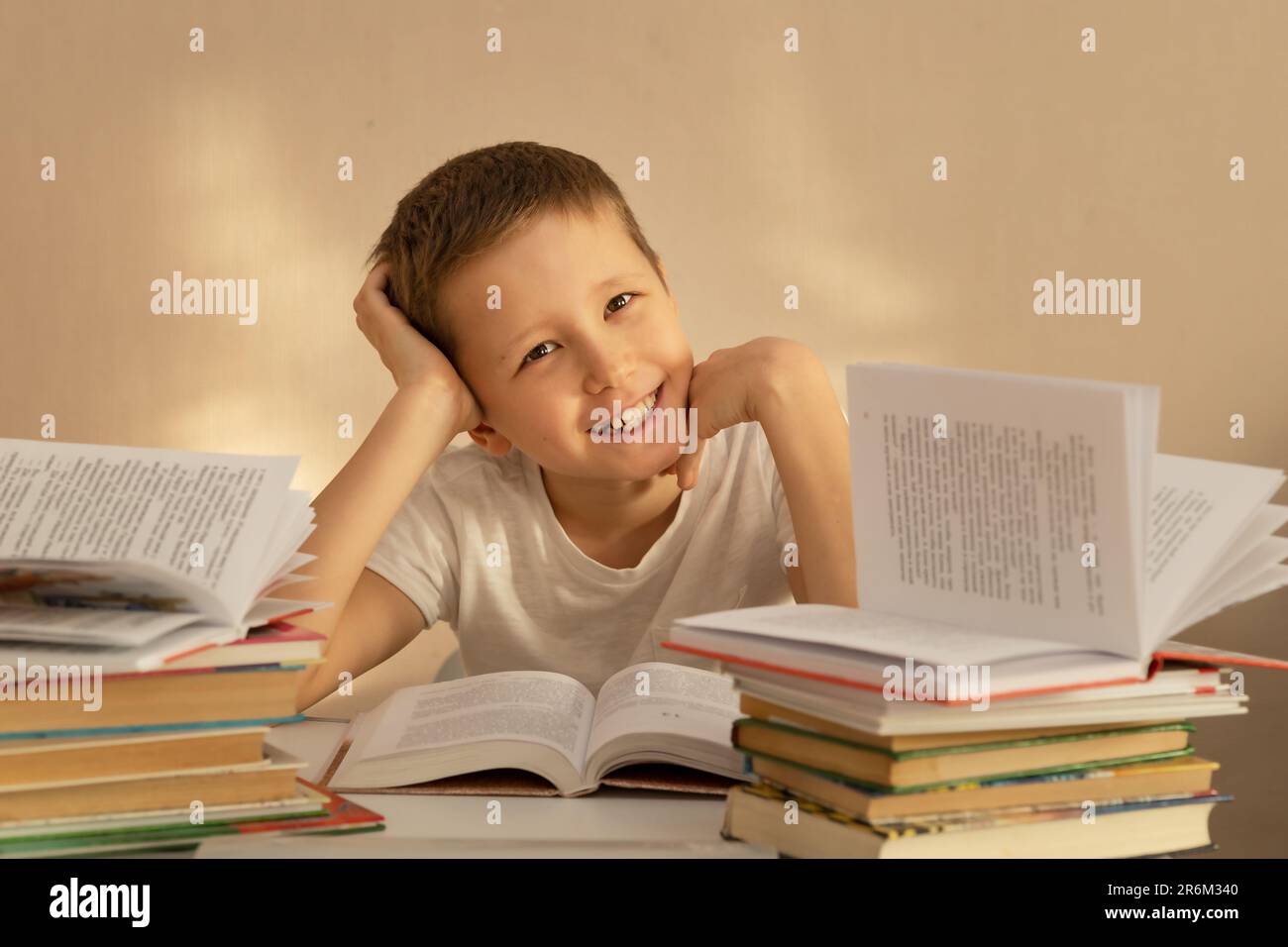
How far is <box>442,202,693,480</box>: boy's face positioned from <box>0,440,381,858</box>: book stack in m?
0.51

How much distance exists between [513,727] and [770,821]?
0.24 meters

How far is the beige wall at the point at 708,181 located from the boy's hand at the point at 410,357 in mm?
634

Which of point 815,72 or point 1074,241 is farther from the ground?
point 815,72

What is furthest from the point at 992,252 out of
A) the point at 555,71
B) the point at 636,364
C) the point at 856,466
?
the point at 856,466

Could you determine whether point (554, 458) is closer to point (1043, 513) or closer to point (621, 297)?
point (621, 297)

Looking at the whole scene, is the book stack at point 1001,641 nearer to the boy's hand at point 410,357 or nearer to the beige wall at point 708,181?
the boy's hand at point 410,357

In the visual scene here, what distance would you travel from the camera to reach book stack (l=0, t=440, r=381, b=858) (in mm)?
712

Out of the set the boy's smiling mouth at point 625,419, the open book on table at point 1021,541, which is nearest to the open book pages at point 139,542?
the open book on table at point 1021,541

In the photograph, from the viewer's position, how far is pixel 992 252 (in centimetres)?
202

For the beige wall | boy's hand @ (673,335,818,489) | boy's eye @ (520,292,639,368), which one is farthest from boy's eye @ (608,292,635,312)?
the beige wall

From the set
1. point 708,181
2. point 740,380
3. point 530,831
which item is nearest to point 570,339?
point 740,380

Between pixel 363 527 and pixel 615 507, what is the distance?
1.17 ft

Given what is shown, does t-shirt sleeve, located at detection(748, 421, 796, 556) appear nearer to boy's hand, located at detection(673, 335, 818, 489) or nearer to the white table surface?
boy's hand, located at detection(673, 335, 818, 489)
